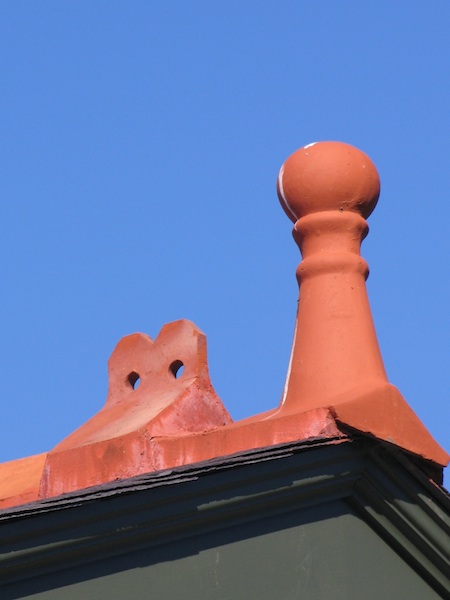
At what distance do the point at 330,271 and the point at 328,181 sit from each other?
43cm

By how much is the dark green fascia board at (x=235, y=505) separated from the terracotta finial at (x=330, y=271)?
42 cm

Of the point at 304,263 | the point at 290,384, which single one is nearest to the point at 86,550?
the point at 290,384

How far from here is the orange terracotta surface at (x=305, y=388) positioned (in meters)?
6.34

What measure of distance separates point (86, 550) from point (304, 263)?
1.89 meters

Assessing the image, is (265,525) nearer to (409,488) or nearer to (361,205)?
(409,488)

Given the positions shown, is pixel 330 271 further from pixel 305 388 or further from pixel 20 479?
pixel 20 479

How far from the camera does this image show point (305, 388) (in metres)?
6.66

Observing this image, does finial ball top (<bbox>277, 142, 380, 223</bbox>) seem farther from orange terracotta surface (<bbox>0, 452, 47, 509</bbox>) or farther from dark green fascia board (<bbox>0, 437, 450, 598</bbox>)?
orange terracotta surface (<bbox>0, 452, 47, 509</bbox>)

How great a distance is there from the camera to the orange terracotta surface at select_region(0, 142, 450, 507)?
20.8 ft

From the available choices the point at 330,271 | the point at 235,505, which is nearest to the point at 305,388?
the point at 330,271

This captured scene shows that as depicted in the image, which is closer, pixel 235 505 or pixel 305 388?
pixel 235 505

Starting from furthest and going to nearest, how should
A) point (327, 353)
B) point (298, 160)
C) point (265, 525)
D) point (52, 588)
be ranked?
1. point (298, 160)
2. point (327, 353)
3. point (265, 525)
4. point (52, 588)

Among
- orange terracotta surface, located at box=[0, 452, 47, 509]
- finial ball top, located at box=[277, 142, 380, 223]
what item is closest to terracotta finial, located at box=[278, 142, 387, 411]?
finial ball top, located at box=[277, 142, 380, 223]

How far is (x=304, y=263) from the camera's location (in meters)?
7.02
